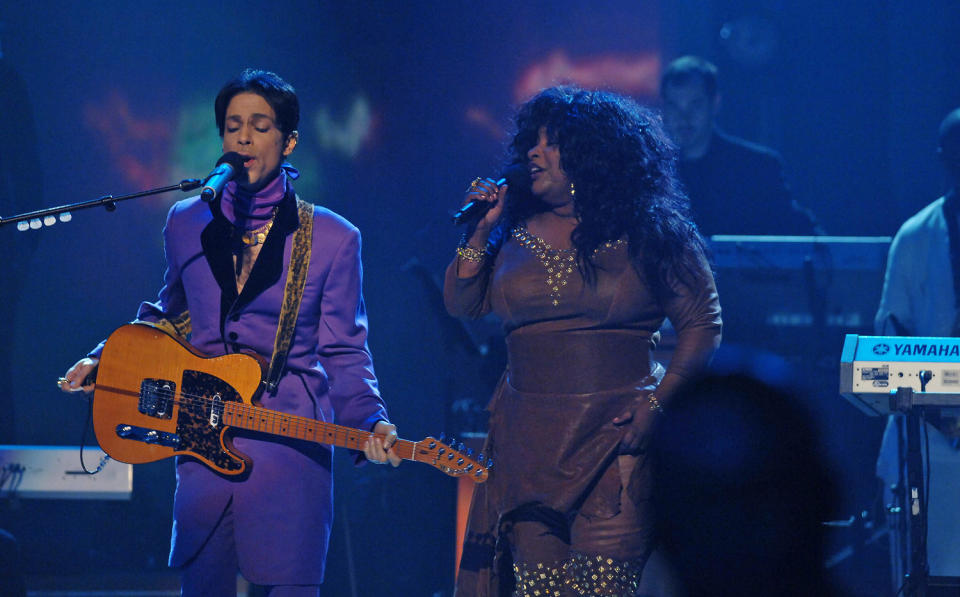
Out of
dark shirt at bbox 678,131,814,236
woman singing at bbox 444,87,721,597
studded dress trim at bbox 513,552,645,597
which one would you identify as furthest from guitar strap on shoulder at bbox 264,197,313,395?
dark shirt at bbox 678,131,814,236

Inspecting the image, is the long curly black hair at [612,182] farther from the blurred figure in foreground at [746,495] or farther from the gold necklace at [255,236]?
the gold necklace at [255,236]

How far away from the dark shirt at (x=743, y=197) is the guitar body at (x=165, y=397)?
3462 millimetres

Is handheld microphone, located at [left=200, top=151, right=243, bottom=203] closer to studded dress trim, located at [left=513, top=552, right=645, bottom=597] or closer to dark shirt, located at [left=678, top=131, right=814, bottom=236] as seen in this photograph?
studded dress trim, located at [left=513, top=552, right=645, bottom=597]

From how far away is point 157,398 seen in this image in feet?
10.3

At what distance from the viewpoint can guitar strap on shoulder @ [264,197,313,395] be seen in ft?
10.3

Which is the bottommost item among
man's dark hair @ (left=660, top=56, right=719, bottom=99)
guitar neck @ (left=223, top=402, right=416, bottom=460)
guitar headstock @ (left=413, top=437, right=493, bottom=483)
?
guitar headstock @ (left=413, top=437, right=493, bottom=483)

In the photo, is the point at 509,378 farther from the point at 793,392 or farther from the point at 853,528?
the point at 853,528

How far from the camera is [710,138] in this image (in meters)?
6.02

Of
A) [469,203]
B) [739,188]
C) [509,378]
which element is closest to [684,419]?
[509,378]

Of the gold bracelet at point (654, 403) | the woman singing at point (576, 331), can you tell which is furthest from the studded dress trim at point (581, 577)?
the gold bracelet at point (654, 403)

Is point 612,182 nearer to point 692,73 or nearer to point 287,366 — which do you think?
point 287,366

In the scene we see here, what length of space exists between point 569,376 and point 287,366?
0.81 m

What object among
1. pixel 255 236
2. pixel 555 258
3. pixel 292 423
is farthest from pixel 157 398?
pixel 555 258

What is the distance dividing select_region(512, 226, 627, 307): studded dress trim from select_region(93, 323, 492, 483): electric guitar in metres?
0.53
